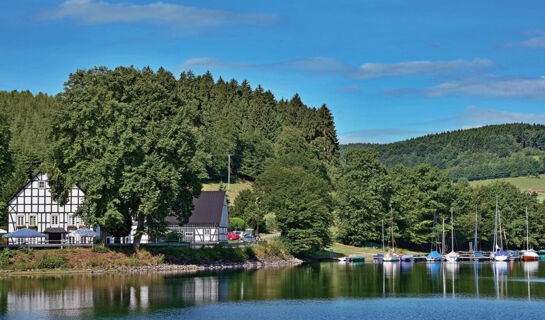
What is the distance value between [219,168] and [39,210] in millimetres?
73894

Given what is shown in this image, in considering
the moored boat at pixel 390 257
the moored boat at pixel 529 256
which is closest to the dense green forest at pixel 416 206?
the moored boat at pixel 390 257

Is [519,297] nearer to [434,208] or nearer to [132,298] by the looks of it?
[132,298]

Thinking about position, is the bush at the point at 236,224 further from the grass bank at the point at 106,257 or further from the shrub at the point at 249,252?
the grass bank at the point at 106,257

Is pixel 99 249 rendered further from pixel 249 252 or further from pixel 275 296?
pixel 275 296

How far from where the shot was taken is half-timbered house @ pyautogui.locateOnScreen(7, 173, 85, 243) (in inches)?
3270

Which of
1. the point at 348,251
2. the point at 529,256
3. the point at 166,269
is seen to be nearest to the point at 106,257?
the point at 166,269

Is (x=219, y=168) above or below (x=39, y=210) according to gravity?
above

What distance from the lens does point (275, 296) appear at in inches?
2105

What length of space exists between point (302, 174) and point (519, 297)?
72.3 m

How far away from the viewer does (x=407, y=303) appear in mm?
50656

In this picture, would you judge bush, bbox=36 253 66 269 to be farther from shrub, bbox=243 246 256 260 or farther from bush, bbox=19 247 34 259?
shrub, bbox=243 246 256 260

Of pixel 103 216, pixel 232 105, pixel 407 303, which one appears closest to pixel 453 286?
pixel 407 303

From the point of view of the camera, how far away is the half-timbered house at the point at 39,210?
8306 centimetres

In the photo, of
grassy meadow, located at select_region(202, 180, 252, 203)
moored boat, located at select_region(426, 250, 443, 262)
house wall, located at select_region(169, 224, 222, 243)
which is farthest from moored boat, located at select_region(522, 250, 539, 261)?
grassy meadow, located at select_region(202, 180, 252, 203)
